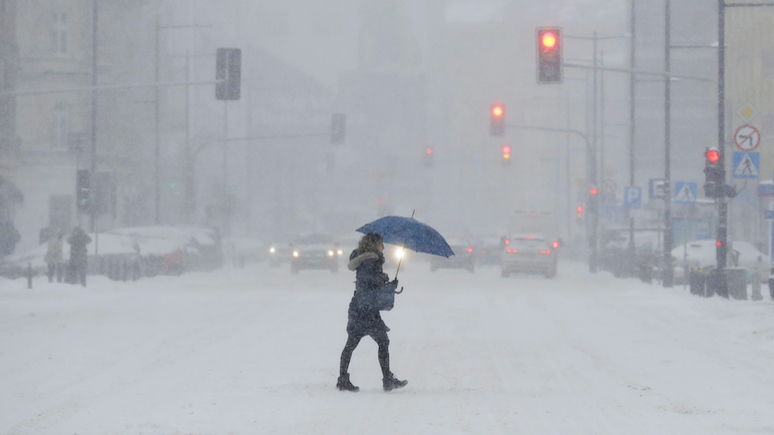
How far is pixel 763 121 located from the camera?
5928 centimetres

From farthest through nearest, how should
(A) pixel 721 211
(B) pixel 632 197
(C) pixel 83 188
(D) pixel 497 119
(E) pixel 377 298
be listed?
1. (B) pixel 632 197
2. (D) pixel 497 119
3. (C) pixel 83 188
4. (A) pixel 721 211
5. (E) pixel 377 298

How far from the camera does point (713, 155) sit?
2338cm

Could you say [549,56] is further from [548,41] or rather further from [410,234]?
[410,234]

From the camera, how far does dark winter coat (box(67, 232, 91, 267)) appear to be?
2842cm

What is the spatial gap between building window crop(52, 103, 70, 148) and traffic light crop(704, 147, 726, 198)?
4072cm

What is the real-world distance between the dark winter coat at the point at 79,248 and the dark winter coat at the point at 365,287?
19427 mm

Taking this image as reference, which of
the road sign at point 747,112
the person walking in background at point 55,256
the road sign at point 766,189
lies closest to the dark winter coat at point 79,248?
the person walking in background at point 55,256

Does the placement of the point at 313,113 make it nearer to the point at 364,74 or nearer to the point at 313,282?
the point at 364,74

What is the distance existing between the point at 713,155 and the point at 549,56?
14.8 feet

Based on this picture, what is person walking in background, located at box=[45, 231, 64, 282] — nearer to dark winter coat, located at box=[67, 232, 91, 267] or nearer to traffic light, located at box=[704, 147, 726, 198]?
dark winter coat, located at box=[67, 232, 91, 267]

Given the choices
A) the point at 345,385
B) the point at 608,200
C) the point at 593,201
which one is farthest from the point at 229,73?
the point at 608,200

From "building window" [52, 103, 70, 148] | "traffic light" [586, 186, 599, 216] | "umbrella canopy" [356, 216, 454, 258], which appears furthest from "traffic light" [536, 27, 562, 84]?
"building window" [52, 103, 70, 148]

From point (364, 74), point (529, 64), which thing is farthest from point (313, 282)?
point (529, 64)

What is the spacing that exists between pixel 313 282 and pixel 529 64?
413 feet
